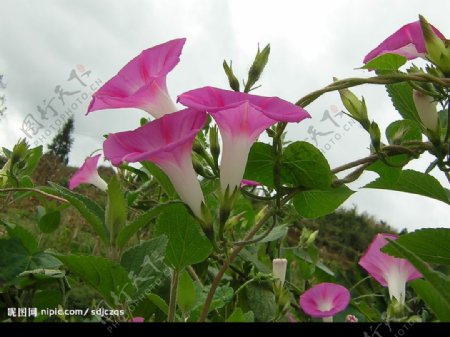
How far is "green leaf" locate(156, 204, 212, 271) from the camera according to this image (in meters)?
0.81

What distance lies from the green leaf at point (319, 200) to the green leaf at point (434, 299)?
27 centimetres

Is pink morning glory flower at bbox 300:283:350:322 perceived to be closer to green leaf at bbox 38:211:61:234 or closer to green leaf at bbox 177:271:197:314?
green leaf at bbox 177:271:197:314

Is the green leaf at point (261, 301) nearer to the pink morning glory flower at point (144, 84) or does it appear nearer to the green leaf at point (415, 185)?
the green leaf at point (415, 185)

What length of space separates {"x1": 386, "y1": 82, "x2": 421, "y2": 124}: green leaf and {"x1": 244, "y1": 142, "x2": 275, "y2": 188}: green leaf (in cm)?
30

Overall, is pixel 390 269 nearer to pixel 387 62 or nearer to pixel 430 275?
pixel 387 62

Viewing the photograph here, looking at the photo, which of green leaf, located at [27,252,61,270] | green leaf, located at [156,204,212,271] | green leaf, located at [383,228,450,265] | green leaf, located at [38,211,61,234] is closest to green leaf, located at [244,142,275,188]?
green leaf, located at [156,204,212,271]

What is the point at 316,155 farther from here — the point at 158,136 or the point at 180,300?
the point at 180,300

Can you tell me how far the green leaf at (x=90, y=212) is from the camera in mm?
721

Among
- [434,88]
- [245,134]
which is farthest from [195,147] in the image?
[434,88]

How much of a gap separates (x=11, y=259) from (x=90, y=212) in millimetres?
607

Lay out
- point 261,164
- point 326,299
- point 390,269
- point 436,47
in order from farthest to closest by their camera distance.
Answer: point 326,299 < point 390,269 < point 261,164 < point 436,47

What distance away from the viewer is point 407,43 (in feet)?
2.72

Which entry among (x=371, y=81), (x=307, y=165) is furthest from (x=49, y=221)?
(x=371, y=81)

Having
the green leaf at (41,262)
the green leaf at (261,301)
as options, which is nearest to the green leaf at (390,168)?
the green leaf at (261,301)
